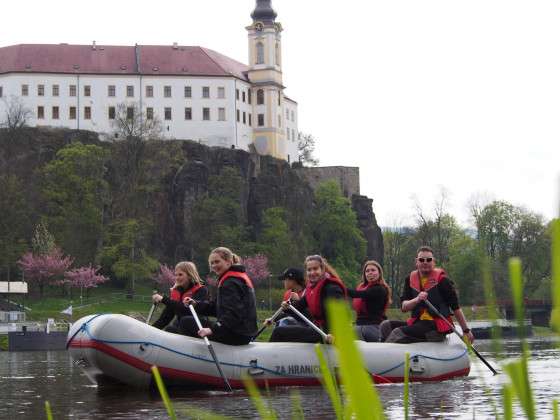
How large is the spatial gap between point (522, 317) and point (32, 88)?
321ft

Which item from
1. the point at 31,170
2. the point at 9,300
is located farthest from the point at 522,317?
the point at 31,170

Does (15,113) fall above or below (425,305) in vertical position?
above

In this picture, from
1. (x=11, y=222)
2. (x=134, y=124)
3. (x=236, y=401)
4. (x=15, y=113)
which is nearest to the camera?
(x=236, y=401)

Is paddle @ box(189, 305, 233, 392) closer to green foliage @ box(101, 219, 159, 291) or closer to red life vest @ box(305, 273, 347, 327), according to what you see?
red life vest @ box(305, 273, 347, 327)

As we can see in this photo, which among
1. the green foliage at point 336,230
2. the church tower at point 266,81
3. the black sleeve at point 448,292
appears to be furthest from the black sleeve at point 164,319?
the church tower at point 266,81

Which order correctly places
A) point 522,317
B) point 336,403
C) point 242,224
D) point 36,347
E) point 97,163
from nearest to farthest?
point 522,317
point 336,403
point 36,347
point 97,163
point 242,224

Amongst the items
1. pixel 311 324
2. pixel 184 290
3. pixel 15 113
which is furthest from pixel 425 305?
pixel 15 113

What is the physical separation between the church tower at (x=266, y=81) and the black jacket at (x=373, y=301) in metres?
85.3

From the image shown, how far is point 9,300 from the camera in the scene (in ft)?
232

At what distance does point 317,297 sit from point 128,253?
220 ft

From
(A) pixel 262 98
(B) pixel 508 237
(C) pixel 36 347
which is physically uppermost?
(A) pixel 262 98

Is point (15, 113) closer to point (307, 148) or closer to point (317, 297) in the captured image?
point (307, 148)

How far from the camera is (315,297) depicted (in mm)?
13625

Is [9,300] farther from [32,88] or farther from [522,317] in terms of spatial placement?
[522,317]
